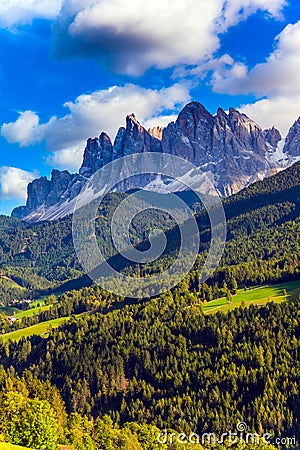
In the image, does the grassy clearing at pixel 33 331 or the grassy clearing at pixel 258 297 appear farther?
the grassy clearing at pixel 33 331

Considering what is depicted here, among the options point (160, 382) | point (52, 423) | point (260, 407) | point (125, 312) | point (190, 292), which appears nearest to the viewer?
point (52, 423)

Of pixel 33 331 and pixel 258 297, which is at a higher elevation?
pixel 33 331

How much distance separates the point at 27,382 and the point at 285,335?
63096 mm

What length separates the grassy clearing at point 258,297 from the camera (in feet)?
447

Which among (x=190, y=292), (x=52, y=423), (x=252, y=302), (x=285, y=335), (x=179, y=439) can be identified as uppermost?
(x=190, y=292)

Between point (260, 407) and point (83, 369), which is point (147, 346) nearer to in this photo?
point (83, 369)

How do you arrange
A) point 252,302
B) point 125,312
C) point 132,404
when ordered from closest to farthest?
point 132,404
point 252,302
point 125,312

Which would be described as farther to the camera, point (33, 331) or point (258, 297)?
point (33, 331)

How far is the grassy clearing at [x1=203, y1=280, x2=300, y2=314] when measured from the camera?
136250mm

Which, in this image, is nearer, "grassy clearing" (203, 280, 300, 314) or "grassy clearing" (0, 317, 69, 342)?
"grassy clearing" (203, 280, 300, 314)

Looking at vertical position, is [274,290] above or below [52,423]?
above

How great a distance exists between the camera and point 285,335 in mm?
110812

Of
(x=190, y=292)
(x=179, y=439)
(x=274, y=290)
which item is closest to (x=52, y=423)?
(x=179, y=439)

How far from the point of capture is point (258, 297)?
144 m
